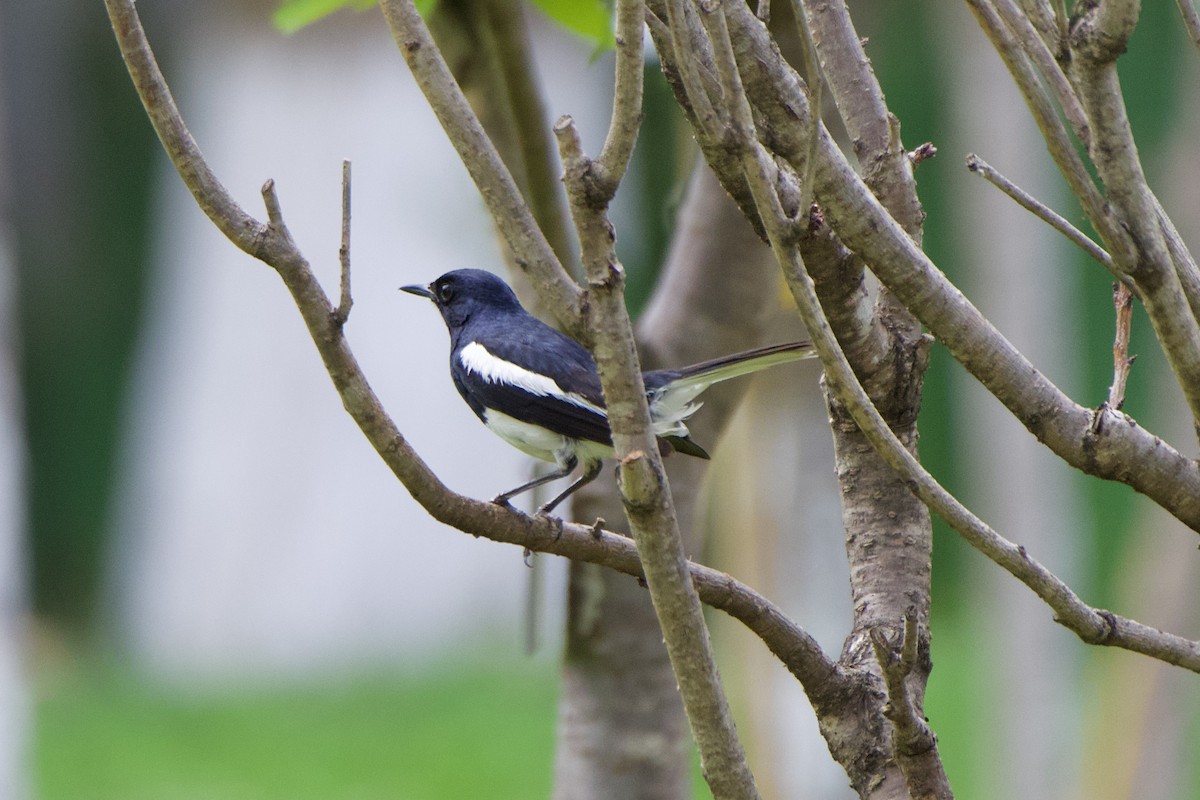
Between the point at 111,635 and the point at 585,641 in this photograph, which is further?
the point at 111,635

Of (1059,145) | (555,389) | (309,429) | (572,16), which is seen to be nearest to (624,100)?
(1059,145)

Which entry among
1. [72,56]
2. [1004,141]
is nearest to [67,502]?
[72,56]

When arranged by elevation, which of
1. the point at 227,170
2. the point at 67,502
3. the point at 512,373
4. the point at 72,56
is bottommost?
the point at 512,373

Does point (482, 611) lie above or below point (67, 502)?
below

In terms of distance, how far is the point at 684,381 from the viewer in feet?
10.4

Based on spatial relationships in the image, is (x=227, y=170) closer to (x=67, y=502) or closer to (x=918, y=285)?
(x=67, y=502)

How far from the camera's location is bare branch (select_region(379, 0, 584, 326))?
1.37 metres

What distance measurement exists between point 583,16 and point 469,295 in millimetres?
1355

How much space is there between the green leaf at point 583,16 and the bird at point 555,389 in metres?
0.75

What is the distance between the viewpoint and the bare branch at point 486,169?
Result: 137cm

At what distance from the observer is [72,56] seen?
13641 millimetres

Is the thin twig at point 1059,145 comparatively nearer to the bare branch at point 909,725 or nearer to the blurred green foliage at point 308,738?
the bare branch at point 909,725

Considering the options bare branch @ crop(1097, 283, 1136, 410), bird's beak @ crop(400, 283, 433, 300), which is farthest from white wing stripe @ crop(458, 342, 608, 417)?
bare branch @ crop(1097, 283, 1136, 410)

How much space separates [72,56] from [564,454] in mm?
12061
